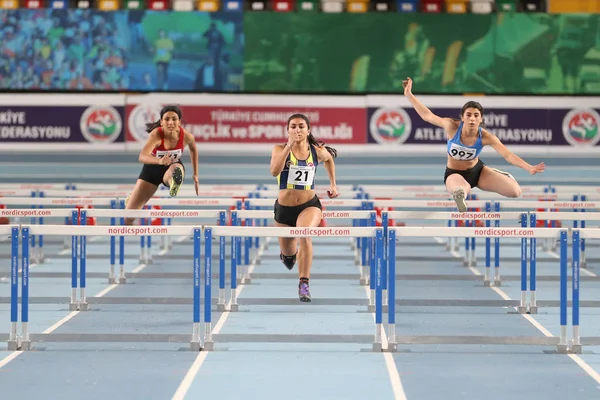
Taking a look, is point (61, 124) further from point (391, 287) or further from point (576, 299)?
point (576, 299)

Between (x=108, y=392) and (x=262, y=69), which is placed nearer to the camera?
(x=108, y=392)

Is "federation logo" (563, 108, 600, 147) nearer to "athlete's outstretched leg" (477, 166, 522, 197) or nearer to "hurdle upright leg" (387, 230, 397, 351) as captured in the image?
"athlete's outstretched leg" (477, 166, 522, 197)

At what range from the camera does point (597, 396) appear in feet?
19.7

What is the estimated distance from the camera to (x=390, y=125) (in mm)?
18297

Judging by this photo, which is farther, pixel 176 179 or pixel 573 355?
pixel 176 179

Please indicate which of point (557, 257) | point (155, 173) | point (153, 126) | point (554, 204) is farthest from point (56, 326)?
point (557, 257)

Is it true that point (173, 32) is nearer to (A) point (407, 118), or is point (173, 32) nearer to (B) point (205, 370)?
(A) point (407, 118)

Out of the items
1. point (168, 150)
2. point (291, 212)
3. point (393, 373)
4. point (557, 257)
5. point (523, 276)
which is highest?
point (168, 150)

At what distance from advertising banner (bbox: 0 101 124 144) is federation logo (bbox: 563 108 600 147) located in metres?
7.52

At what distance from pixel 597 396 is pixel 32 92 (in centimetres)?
1407

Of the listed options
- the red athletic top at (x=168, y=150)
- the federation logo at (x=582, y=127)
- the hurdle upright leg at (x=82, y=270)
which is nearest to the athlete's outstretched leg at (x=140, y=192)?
the red athletic top at (x=168, y=150)

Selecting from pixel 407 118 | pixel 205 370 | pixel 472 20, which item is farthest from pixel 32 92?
pixel 205 370

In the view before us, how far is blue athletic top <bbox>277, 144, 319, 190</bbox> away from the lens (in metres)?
8.86

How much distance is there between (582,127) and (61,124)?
28.8ft
